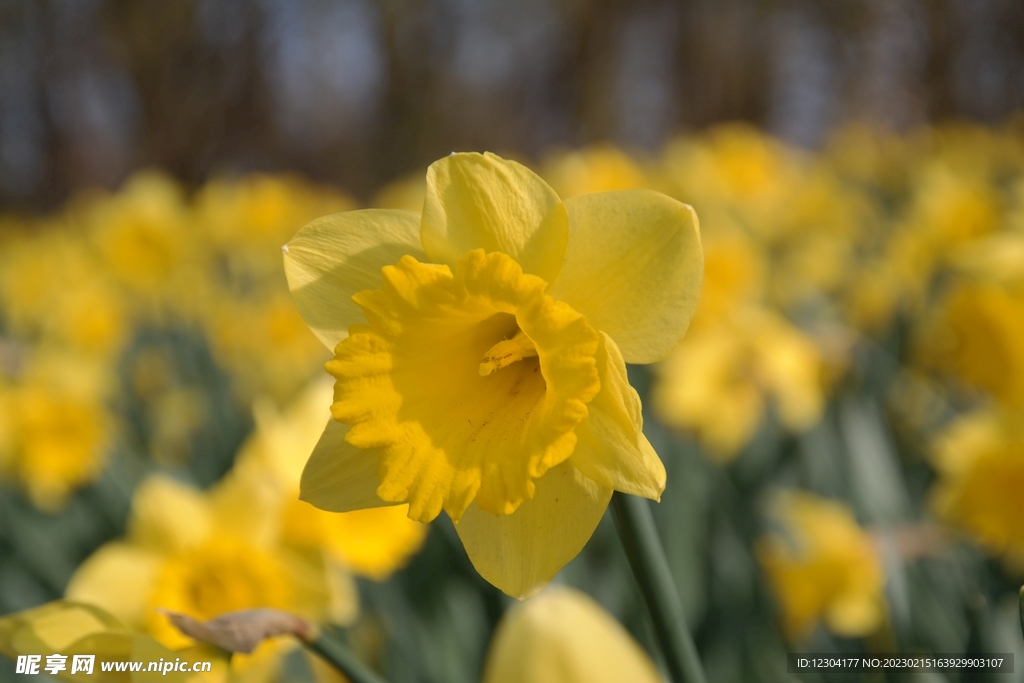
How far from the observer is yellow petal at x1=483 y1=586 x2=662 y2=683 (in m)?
0.56

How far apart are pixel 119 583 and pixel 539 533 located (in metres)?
0.86

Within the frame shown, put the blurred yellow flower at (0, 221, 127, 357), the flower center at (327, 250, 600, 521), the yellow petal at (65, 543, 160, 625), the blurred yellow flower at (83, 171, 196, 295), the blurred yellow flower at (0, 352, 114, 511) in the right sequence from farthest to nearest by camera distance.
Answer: the blurred yellow flower at (83, 171, 196, 295) < the blurred yellow flower at (0, 221, 127, 357) < the blurred yellow flower at (0, 352, 114, 511) < the yellow petal at (65, 543, 160, 625) < the flower center at (327, 250, 600, 521)

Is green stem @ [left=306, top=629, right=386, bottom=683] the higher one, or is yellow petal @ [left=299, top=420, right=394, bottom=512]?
yellow petal @ [left=299, top=420, right=394, bottom=512]

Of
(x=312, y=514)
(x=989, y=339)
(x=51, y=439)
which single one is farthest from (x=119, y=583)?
(x=989, y=339)

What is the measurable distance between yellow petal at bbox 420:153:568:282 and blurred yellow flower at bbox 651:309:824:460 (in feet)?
4.65

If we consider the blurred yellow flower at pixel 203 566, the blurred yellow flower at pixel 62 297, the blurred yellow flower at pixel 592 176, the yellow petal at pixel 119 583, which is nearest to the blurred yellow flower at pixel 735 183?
the blurred yellow flower at pixel 592 176

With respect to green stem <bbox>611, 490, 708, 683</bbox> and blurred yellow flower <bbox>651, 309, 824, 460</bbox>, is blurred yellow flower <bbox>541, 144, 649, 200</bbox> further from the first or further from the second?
green stem <bbox>611, 490, 708, 683</bbox>

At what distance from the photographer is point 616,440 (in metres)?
0.65

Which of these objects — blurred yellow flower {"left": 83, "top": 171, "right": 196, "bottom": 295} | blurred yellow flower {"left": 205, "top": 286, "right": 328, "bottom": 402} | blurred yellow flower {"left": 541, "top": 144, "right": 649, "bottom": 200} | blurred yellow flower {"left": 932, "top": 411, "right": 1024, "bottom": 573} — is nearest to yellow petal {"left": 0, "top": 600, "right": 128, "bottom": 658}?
blurred yellow flower {"left": 932, "top": 411, "right": 1024, "bottom": 573}

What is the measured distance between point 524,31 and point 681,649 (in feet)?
36.9

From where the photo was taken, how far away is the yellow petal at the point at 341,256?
0.70 meters

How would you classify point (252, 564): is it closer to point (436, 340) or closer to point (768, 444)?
point (436, 340)

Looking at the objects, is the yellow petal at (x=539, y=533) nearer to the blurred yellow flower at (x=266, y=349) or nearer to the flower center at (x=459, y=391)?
the flower center at (x=459, y=391)

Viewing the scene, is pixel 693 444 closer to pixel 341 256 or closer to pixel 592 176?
pixel 592 176
